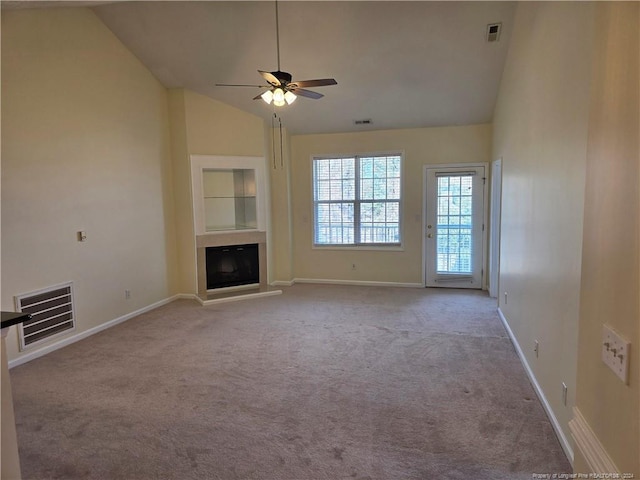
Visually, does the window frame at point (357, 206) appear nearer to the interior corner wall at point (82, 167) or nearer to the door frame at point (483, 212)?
the door frame at point (483, 212)

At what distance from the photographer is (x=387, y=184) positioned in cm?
643

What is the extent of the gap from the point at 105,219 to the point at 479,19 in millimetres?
4672

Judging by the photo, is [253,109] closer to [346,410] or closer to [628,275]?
[346,410]

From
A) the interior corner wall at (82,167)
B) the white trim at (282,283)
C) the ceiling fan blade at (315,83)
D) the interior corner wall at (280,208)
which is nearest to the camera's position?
the ceiling fan blade at (315,83)

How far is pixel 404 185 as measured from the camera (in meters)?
6.31

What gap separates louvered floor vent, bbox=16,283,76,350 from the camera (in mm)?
3625

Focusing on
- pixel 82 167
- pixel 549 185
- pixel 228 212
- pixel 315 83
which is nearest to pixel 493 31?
pixel 315 83

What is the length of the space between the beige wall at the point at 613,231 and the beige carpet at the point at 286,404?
1.30 m

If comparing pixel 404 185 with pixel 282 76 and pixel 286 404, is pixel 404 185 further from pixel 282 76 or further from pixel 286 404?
pixel 286 404

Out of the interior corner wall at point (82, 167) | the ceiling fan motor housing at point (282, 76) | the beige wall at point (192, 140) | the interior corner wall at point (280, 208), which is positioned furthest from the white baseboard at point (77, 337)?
the ceiling fan motor housing at point (282, 76)

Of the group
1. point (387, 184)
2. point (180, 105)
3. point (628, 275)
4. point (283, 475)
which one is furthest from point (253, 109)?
point (628, 275)

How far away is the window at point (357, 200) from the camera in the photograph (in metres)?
6.43

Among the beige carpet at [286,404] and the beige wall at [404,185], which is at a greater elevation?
the beige wall at [404,185]

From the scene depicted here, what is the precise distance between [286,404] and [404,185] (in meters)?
4.43
